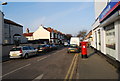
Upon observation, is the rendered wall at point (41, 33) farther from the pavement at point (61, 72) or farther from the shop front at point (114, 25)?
the pavement at point (61, 72)

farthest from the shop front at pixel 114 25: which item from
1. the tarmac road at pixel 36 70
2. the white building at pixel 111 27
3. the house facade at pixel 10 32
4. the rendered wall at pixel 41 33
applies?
the rendered wall at pixel 41 33

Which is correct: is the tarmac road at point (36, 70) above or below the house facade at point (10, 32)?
below

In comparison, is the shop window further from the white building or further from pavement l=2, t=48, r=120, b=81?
pavement l=2, t=48, r=120, b=81

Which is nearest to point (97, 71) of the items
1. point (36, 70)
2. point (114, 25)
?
point (36, 70)

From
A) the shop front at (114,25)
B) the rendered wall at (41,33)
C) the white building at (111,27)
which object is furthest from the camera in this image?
the rendered wall at (41,33)

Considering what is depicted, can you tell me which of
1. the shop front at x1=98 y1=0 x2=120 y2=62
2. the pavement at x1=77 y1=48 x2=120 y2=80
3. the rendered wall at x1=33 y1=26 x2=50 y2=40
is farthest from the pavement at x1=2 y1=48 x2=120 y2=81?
the rendered wall at x1=33 y1=26 x2=50 y2=40

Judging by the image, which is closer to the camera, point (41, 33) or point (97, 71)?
point (97, 71)

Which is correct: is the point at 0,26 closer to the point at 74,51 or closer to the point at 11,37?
the point at 11,37

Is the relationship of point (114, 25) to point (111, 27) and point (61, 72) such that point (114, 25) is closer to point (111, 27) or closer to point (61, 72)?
point (111, 27)

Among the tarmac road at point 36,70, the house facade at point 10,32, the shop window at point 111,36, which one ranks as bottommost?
the tarmac road at point 36,70

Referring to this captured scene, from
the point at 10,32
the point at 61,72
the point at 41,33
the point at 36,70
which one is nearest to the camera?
the point at 61,72

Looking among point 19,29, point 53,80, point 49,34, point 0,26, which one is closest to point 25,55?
point 53,80

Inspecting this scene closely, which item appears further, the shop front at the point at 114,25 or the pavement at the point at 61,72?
the shop front at the point at 114,25

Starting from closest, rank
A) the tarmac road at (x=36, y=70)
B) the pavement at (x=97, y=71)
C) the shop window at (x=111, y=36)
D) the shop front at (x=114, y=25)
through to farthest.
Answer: the pavement at (x=97, y=71), the tarmac road at (x=36, y=70), the shop front at (x=114, y=25), the shop window at (x=111, y=36)
